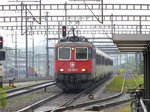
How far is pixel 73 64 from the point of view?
23.6 metres

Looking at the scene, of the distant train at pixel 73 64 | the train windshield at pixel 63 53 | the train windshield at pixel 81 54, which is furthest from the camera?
the train windshield at pixel 81 54

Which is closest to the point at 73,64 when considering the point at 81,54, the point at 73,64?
the point at 73,64

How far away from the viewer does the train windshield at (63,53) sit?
78.0 ft

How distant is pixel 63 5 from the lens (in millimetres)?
33500

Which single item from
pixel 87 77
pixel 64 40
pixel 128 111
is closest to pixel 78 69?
pixel 87 77

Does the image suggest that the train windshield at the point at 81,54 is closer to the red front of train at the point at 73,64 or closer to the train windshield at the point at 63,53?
the red front of train at the point at 73,64

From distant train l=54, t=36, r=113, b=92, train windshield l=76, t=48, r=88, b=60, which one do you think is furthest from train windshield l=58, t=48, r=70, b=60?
train windshield l=76, t=48, r=88, b=60

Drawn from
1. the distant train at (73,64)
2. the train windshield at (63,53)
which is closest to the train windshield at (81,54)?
the distant train at (73,64)

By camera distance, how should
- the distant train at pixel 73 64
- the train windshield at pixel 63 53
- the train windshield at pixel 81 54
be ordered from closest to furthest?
the distant train at pixel 73 64
the train windshield at pixel 63 53
the train windshield at pixel 81 54

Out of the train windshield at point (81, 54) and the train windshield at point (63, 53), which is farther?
the train windshield at point (81, 54)

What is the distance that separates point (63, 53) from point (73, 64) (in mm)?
914

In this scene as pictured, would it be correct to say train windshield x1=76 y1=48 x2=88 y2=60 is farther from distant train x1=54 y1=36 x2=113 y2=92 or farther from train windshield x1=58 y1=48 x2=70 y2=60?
train windshield x1=58 y1=48 x2=70 y2=60

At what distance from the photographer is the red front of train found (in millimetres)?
23516

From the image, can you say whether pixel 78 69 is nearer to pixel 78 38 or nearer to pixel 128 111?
pixel 78 38
